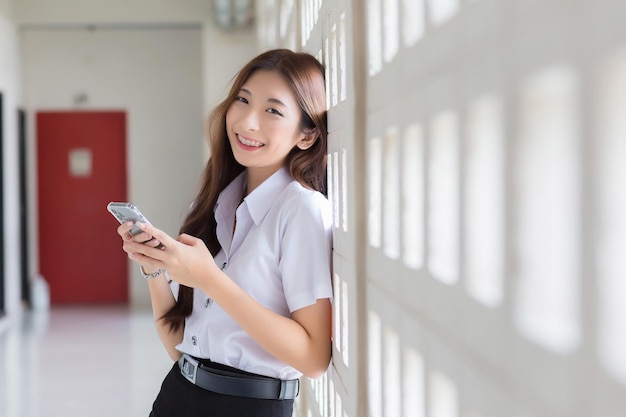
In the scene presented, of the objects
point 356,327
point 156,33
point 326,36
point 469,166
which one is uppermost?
point 156,33

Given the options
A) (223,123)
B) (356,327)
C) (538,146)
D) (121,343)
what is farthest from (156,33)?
(538,146)

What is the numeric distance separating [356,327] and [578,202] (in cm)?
84

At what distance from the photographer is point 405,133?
3.03 ft

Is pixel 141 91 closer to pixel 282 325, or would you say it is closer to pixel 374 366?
pixel 282 325

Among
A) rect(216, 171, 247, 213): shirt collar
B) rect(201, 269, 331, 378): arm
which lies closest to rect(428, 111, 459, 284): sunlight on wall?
rect(201, 269, 331, 378): arm

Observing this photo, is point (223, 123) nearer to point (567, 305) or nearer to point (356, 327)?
point (356, 327)

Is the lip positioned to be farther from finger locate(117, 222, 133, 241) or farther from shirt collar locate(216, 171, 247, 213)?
finger locate(117, 222, 133, 241)

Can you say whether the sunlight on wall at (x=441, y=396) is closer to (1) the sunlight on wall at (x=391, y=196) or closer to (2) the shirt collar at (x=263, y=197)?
(1) the sunlight on wall at (x=391, y=196)

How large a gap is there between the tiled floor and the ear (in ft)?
11.1

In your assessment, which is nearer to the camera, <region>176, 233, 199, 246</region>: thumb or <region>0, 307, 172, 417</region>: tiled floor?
<region>176, 233, 199, 246</region>: thumb

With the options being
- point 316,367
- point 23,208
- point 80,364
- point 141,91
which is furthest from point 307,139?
point 23,208

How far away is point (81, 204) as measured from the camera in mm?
9383

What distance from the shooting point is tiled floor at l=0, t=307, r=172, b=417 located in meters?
4.93

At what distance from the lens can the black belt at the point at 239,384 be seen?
1599 mm
